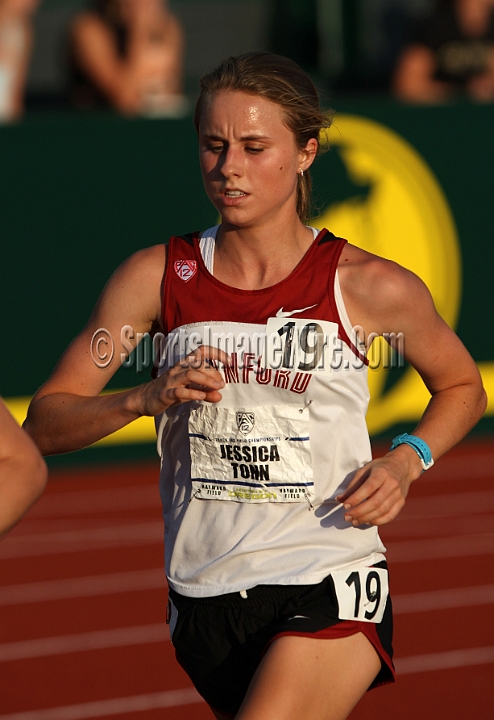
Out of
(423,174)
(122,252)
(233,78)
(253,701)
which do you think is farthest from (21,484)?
(423,174)

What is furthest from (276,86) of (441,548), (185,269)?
(441,548)

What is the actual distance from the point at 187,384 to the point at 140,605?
10.9ft

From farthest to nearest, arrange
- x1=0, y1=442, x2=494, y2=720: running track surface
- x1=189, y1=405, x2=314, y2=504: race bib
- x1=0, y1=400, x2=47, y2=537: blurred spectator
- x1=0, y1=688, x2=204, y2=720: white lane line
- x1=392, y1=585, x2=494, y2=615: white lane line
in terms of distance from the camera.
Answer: x1=392, y1=585, x2=494, y2=615: white lane line → x1=0, y1=442, x2=494, y2=720: running track surface → x1=0, y1=688, x2=204, y2=720: white lane line → x1=189, y1=405, x2=314, y2=504: race bib → x1=0, y1=400, x2=47, y2=537: blurred spectator

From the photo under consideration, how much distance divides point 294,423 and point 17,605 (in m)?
3.32

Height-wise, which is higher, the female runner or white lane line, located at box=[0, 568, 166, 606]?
the female runner

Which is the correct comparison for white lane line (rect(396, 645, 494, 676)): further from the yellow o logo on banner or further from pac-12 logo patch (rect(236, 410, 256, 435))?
the yellow o logo on banner

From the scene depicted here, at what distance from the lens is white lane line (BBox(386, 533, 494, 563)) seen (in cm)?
614

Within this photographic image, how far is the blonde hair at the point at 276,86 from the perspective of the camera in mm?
2672

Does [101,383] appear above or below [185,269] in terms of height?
below

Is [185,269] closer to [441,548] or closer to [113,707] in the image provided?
[113,707]

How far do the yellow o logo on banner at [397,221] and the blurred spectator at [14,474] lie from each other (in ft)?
18.8

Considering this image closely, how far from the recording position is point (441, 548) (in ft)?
20.6

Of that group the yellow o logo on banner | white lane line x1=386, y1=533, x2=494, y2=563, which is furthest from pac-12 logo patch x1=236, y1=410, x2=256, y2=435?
the yellow o logo on banner

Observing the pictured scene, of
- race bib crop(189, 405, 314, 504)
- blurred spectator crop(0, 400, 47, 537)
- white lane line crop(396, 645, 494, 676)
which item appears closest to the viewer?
blurred spectator crop(0, 400, 47, 537)
